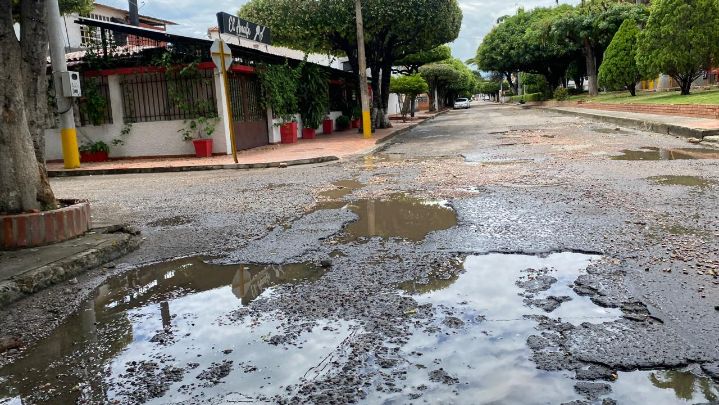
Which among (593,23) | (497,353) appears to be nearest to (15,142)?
(497,353)

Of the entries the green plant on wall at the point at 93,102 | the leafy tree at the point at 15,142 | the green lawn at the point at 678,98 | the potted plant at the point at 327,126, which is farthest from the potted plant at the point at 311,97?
the leafy tree at the point at 15,142

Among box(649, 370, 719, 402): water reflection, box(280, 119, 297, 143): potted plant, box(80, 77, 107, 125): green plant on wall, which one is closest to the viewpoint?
box(649, 370, 719, 402): water reflection

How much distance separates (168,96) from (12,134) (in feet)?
40.4

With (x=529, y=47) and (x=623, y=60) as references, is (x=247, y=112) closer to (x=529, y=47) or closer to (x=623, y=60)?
(x=623, y=60)

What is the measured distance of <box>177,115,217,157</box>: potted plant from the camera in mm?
16844

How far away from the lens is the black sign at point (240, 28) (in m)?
16.1

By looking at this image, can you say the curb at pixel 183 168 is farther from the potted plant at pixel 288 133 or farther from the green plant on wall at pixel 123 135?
the potted plant at pixel 288 133

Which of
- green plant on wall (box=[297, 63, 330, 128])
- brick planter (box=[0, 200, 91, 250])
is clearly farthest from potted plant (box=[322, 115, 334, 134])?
brick planter (box=[0, 200, 91, 250])

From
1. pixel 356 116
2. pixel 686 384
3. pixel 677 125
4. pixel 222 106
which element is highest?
pixel 222 106

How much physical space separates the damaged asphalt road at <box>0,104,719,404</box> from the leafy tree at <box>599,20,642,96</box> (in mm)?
25009

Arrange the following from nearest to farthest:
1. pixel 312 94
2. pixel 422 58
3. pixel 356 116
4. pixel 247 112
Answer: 1. pixel 247 112
2. pixel 312 94
3. pixel 356 116
4. pixel 422 58

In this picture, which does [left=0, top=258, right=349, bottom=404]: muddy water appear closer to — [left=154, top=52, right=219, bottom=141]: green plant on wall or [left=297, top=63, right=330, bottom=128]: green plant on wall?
[left=154, top=52, right=219, bottom=141]: green plant on wall

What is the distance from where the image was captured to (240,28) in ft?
57.5

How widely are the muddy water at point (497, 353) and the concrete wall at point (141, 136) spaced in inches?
562
